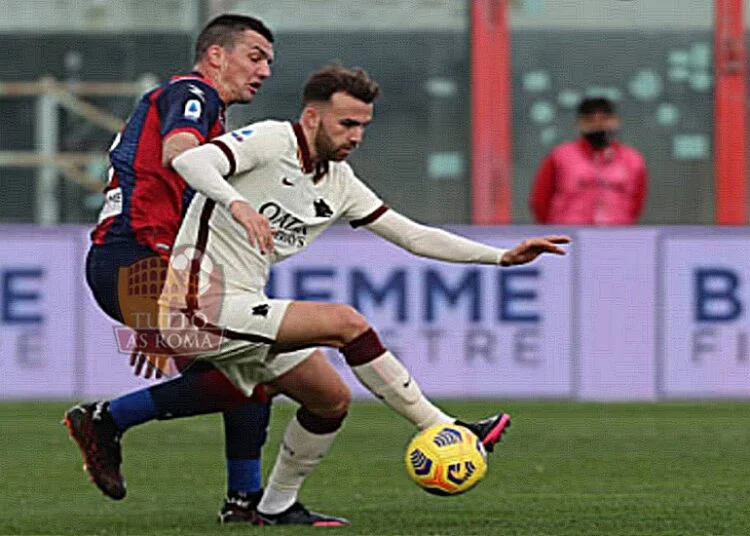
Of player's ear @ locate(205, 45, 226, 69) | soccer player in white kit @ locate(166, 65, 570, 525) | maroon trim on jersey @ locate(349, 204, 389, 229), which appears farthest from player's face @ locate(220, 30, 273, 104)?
maroon trim on jersey @ locate(349, 204, 389, 229)

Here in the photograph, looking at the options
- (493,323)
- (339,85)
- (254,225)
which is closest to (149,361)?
(339,85)

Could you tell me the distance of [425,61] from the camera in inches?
682

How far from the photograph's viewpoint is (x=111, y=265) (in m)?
8.52

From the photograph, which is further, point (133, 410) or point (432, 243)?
point (432, 243)

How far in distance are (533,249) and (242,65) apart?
1242mm

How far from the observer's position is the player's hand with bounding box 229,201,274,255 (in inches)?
299

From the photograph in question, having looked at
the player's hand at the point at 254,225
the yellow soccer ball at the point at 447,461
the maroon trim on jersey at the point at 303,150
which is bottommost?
the yellow soccer ball at the point at 447,461

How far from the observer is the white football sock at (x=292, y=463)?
28.2 ft

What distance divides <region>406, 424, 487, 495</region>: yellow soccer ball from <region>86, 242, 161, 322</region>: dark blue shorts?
1164 millimetres

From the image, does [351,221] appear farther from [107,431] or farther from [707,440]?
[707,440]

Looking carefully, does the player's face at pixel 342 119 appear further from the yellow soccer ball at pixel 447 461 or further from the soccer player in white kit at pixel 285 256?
the yellow soccer ball at pixel 447 461

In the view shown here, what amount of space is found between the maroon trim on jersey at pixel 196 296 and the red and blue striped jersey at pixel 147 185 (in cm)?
20

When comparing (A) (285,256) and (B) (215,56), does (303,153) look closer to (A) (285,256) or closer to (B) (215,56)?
→ (A) (285,256)

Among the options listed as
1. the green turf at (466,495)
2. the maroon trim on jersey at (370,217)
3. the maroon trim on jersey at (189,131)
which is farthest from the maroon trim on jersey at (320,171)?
the green turf at (466,495)
